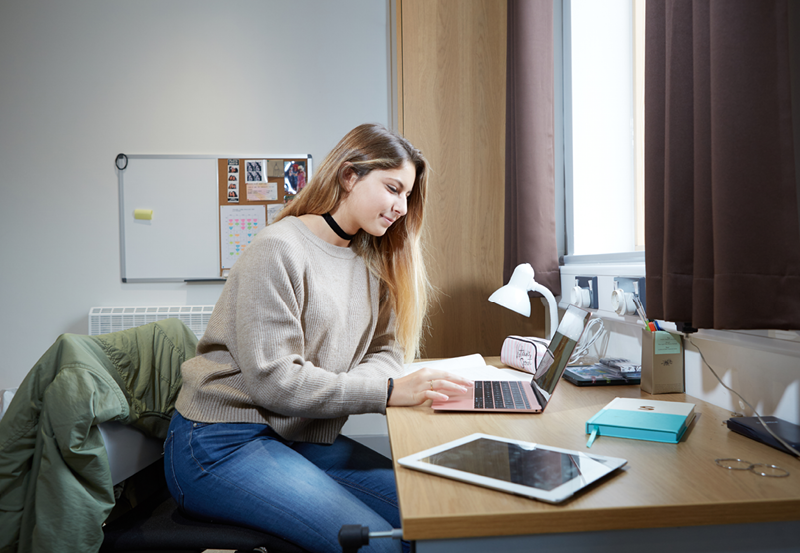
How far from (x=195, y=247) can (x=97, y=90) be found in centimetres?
98

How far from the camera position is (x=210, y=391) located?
107 centimetres

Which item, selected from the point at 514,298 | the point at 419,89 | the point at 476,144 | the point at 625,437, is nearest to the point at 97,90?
the point at 419,89

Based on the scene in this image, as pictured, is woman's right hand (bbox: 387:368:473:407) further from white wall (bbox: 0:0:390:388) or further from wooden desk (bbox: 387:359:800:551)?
white wall (bbox: 0:0:390:388)

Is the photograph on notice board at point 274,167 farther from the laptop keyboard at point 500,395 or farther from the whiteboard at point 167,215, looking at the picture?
the laptop keyboard at point 500,395

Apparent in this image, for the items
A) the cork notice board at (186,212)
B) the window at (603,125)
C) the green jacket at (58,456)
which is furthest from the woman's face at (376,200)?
the cork notice board at (186,212)

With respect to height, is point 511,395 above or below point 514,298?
below

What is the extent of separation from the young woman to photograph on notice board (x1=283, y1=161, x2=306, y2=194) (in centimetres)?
155

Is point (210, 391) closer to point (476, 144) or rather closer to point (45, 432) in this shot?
point (45, 432)

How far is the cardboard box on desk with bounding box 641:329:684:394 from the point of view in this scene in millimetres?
1118

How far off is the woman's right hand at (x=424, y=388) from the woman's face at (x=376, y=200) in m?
0.41

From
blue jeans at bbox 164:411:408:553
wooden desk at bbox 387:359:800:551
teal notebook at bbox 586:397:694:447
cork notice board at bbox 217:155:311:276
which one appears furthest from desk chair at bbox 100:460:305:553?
cork notice board at bbox 217:155:311:276

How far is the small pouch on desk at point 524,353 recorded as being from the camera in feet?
4.65

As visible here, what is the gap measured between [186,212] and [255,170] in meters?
0.43

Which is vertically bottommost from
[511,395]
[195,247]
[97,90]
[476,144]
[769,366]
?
[511,395]
